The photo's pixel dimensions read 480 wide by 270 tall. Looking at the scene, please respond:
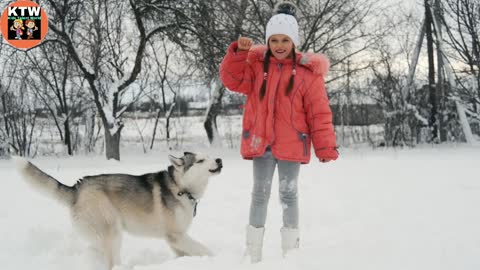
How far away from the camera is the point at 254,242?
8.30 ft

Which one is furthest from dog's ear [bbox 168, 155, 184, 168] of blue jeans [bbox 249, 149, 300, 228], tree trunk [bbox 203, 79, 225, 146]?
tree trunk [bbox 203, 79, 225, 146]

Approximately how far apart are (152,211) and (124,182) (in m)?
0.31

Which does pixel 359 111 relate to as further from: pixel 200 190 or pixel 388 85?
pixel 200 190

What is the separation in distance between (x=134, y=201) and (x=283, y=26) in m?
1.67

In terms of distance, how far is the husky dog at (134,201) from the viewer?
287cm

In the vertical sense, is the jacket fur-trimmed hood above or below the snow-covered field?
above

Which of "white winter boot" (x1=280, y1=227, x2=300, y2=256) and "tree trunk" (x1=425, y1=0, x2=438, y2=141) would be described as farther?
"tree trunk" (x1=425, y1=0, x2=438, y2=141)

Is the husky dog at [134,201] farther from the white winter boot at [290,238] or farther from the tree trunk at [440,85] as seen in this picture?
the tree trunk at [440,85]

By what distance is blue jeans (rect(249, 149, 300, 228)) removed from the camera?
8.38 ft

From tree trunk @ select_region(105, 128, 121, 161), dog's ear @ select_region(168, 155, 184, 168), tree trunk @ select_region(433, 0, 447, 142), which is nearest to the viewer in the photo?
dog's ear @ select_region(168, 155, 184, 168)

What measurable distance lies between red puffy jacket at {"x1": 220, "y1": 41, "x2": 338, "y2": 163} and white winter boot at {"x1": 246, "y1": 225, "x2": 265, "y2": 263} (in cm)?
47

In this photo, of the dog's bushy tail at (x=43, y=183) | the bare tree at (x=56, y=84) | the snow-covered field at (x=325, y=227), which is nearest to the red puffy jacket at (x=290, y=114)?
the snow-covered field at (x=325, y=227)

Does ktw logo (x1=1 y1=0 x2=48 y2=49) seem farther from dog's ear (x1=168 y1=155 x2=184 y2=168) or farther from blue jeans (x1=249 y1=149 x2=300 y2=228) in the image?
blue jeans (x1=249 y1=149 x2=300 y2=228)

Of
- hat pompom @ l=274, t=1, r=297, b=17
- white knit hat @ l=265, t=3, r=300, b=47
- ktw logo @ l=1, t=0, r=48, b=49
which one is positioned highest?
ktw logo @ l=1, t=0, r=48, b=49
